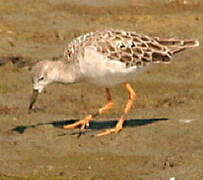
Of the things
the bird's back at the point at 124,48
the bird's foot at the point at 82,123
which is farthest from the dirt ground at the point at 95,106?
the bird's back at the point at 124,48

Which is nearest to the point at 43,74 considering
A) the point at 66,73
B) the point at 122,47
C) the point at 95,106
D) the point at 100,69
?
the point at 66,73

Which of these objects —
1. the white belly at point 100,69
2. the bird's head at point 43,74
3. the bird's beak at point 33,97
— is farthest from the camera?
the bird's beak at point 33,97

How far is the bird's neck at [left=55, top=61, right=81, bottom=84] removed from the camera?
541 inches

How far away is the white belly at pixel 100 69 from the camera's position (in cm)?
1349

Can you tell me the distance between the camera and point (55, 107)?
15.5 m

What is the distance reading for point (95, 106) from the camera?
15805 millimetres

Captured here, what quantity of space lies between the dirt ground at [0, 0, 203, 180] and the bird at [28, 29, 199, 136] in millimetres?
630

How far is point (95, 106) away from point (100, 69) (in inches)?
94.0

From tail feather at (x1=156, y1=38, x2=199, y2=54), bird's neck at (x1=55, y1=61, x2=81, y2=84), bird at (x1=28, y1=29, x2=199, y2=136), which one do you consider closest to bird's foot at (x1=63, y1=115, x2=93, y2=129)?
bird at (x1=28, y1=29, x2=199, y2=136)

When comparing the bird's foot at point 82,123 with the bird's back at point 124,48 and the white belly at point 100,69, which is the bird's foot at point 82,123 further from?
the bird's back at point 124,48

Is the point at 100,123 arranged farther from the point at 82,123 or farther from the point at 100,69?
the point at 100,69

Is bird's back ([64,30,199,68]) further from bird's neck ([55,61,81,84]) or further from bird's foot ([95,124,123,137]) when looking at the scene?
bird's foot ([95,124,123,137])

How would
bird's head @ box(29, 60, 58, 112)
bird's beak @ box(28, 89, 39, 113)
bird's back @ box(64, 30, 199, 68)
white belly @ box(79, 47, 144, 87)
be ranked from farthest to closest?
1. bird's beak @ box(28, 89, 39, 113)
2. bird's head @ box(29, 60, 58, 112)
3. bird's back @ box(64, 30, 199, 68)
4. white belly @ box(79, 47, 144, 87)

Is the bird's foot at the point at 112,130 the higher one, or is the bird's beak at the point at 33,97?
the bird's beak at the point at 33,97
